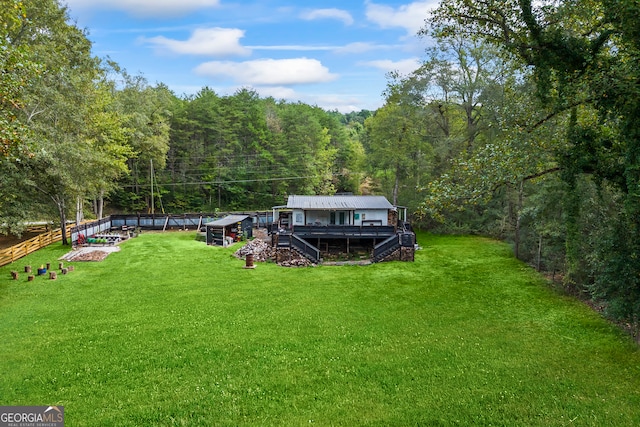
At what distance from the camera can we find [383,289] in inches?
566

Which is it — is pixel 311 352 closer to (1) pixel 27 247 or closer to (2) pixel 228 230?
(2) pixel 228 230

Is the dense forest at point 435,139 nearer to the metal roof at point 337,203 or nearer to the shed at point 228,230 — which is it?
the metal roof at point 337,203

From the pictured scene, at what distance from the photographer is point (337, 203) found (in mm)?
23328

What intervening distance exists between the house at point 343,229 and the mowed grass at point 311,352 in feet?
12.0

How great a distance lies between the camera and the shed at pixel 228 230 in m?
23.2

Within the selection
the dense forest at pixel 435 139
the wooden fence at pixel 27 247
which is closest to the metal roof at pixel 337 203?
the dense forest at pixel 435 139

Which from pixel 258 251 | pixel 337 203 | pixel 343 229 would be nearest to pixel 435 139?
pixel 337 203

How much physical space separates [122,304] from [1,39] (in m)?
8.28

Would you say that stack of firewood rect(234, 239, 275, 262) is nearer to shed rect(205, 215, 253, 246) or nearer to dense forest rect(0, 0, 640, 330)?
shed rect(205, 215, 253, 246)

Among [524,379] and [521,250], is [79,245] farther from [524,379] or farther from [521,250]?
[521,250]

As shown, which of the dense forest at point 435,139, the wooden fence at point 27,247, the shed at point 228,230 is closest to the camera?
the dense forest at point 435,139

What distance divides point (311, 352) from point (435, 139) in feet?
83.0

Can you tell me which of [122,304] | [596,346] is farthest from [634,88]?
[122,304]

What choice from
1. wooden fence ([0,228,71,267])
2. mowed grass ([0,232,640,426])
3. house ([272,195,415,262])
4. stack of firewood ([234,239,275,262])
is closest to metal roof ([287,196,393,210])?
house ([272,195,415,262])
